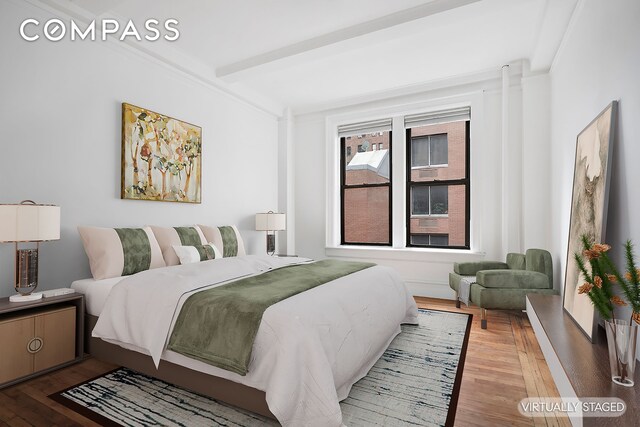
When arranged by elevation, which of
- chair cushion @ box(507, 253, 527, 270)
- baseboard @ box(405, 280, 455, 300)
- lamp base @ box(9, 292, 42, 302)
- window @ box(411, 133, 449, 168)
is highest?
window @ box(411, 133, 449, 168)

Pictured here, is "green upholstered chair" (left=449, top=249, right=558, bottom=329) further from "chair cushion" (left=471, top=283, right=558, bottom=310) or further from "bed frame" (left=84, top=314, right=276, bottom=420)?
"bed frame" (left=84, top=314, right=276, bottom=420)

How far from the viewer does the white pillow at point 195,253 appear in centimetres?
326

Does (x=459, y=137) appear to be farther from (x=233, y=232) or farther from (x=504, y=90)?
(x=233, y=232)

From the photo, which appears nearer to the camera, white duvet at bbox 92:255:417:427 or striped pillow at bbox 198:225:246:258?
white duvet at bbox 92:255:417:427

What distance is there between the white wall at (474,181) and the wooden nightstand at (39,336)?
3568mm

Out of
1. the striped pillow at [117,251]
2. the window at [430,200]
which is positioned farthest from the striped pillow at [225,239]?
the window at [430,200]

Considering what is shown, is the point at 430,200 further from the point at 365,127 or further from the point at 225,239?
the point at 225,239

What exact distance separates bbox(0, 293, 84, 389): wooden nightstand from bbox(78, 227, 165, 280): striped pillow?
1.01 ft

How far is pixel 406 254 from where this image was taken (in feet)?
16.1

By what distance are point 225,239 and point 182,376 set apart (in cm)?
203

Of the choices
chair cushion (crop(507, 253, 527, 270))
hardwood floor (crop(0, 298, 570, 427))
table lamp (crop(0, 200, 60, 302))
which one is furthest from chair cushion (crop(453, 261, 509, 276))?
table lamp (crop(0, 200, 60, 302))

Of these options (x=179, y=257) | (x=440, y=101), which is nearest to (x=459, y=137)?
(x=440, y=101)

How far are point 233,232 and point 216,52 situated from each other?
2075 mm

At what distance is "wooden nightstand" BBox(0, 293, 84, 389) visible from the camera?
220 centimetres
